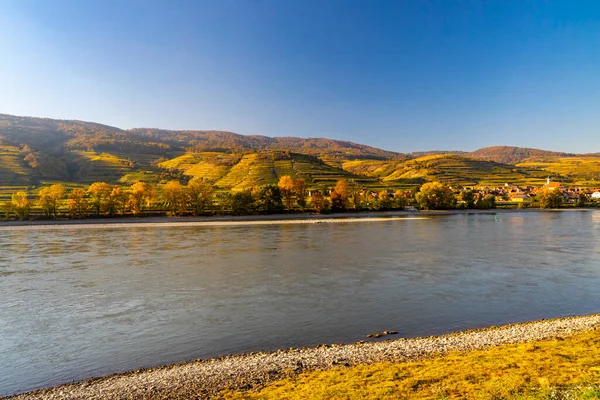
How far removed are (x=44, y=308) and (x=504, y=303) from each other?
24.8 meters

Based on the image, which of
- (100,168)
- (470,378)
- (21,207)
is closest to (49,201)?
(21,207)

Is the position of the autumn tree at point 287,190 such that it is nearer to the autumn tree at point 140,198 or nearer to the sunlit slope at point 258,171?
the sunlit slope at point 258,171

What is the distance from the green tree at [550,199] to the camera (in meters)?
120

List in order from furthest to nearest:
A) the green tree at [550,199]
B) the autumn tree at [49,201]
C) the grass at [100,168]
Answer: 1. the grass at [100,168]
2. the green tree at [550,199]
3. the autumn tree at [49,201]

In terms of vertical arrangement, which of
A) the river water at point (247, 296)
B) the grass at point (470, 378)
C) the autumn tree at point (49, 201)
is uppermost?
the autumn tree at point (49, 201)

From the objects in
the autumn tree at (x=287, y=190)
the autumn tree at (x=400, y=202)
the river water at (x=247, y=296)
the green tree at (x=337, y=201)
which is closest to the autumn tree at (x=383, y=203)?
the autumn tree at (x=400, y=202)

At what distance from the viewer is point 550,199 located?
120m

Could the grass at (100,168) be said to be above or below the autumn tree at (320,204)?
above

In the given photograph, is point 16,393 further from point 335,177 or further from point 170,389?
point 335,177

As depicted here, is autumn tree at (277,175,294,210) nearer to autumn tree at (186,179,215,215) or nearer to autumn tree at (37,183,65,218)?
autumn tree at (186,179,215,215)

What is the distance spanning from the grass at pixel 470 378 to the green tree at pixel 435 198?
101798 millimetres

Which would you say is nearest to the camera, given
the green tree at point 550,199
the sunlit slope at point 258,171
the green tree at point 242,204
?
the green tree at point 242,204

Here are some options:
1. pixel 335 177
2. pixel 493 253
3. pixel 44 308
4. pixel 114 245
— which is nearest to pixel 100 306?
pixel 44 308

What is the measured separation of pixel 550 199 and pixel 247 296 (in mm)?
124159
